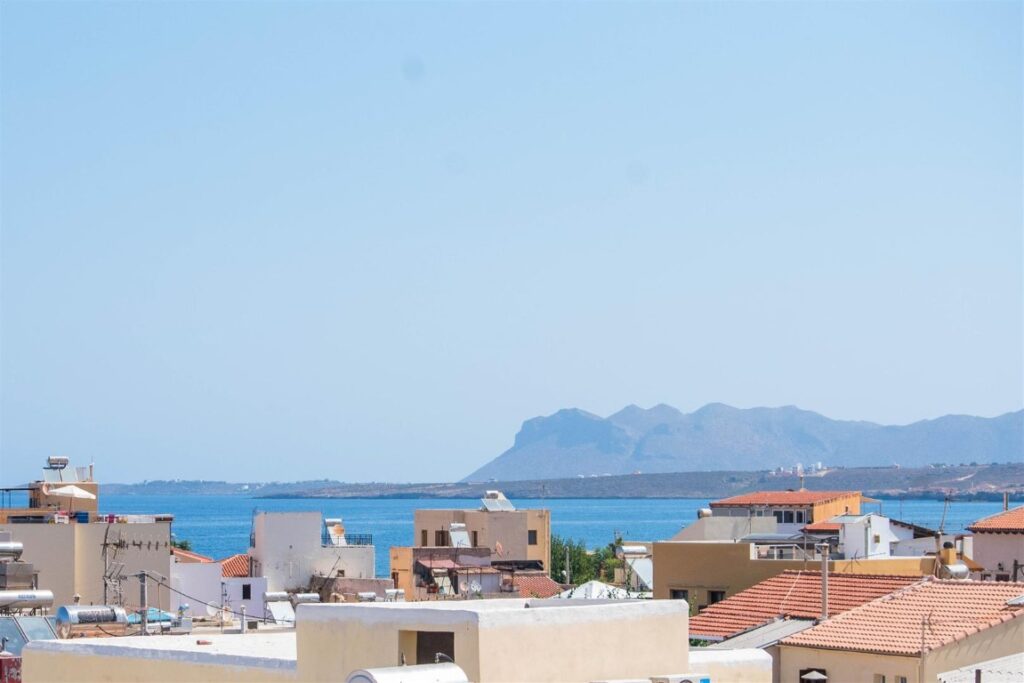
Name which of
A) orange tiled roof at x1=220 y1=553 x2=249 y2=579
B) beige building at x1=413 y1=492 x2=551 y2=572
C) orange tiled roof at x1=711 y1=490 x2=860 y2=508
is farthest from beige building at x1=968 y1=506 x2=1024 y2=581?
beige building at x1=413 y1=492 x2=551 y2=572

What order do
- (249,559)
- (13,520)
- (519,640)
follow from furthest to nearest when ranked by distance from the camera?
1. (249,559)
2. (13,520)
3. (519,640)

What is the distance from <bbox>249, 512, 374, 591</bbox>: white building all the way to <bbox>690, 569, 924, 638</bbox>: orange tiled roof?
3303 centimetres

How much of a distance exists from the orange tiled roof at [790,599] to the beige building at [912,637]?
5.55 feet

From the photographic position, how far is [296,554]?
2411 inches

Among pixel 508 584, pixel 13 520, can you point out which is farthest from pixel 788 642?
pixel 508 584

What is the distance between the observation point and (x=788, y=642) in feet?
80.4

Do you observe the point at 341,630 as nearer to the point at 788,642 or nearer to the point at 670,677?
the point at 670,677

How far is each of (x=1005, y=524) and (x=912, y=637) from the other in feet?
55.2

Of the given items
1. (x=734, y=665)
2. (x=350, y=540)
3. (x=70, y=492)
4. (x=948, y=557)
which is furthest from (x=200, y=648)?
(x=350, y=540)

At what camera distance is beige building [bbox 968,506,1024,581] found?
38.3 metres

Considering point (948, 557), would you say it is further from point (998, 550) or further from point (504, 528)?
point (504, 528)

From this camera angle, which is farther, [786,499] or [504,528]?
[504,528]

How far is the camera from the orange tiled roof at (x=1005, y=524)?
1532 inches

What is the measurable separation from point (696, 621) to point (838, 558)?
8212 millimetres
